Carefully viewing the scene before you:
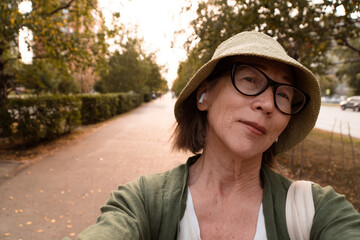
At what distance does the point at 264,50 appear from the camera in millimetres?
1396

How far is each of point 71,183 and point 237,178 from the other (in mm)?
5204

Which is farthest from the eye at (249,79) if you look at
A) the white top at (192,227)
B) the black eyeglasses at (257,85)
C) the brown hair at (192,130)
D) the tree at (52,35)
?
the tree at (52,35)

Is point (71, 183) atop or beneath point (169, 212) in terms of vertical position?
beneath

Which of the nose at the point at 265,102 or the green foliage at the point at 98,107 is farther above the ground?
the nose at the point at 265,102

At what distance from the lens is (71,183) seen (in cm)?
598

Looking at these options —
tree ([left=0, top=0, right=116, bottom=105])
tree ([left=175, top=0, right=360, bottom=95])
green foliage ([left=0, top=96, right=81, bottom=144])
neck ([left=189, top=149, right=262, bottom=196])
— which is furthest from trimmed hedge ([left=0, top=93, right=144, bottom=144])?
neck ([left=189, top=149, right=262, bottom=196])

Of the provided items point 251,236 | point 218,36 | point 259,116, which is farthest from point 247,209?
point 218,36

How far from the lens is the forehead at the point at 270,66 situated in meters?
1.48

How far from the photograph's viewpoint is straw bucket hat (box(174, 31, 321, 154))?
141 cm

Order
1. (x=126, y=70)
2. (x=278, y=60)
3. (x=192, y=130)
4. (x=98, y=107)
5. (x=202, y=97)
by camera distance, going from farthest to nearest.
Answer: (x=126, y=70) → (x=98, y=107) → (x=192, y=130) → (x=202, y=97) → (x=278, y=60)

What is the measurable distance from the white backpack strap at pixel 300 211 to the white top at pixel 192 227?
14 centimetres

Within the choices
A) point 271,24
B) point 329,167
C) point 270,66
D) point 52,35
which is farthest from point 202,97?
point 52,35

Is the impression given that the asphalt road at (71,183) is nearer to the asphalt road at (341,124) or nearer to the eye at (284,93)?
the eye at (284,93)

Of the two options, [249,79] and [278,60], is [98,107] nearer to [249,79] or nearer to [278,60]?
[249,79]
